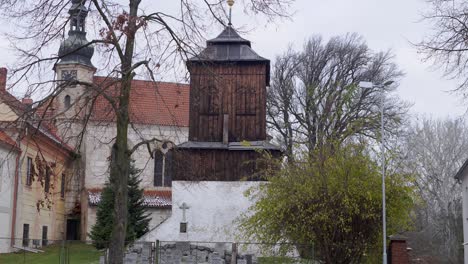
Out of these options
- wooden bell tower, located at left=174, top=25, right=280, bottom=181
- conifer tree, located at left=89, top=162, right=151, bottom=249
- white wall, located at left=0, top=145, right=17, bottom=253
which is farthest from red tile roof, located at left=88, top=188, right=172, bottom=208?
wooden bell tower, located at left=174, top=25, right=280, bottom=181

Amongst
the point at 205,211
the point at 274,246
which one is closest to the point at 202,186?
the point at 205,211

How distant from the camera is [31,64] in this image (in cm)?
1270

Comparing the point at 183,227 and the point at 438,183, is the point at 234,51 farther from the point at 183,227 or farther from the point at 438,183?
the point at 438,183

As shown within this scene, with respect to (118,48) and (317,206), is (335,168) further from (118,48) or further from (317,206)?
(118,48)

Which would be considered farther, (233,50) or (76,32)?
(233,50)

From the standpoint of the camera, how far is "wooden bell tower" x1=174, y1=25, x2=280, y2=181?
100 ft

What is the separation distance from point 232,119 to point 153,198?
514 inches

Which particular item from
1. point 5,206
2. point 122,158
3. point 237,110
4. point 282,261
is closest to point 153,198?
point 5,206

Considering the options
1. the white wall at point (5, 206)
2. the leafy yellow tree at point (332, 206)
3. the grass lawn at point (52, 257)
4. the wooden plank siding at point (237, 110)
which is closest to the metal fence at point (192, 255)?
the grass lawn at point (52, 257)

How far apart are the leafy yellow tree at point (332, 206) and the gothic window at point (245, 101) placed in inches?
364

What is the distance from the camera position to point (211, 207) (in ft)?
99.5

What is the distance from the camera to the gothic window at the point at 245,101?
3167 cm

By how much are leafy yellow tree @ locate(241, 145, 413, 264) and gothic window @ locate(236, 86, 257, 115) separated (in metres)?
9.24

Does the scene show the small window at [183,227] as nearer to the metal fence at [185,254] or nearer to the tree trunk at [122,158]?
the metal fence at [185,254]
